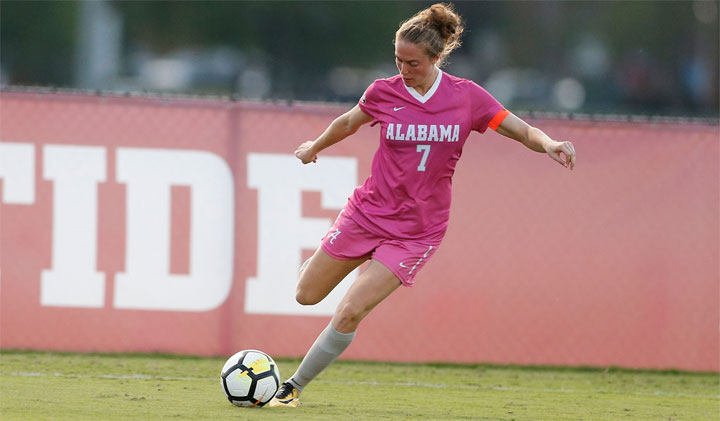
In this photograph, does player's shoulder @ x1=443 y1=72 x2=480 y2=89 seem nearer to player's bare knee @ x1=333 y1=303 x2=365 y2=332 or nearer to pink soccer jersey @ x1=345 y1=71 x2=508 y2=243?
pink soccer jersey @ x1=345 y1=71 x2=508 y2=243

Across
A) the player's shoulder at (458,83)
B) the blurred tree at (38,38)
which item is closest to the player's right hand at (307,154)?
the player's shoulder at (458,83)

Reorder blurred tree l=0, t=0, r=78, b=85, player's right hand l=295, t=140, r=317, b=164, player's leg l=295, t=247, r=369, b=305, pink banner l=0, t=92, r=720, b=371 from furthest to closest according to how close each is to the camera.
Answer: blurred tree l=0, t=0, r=78, b=85
pink banner l=0, t=92, r=720, b=371
player's right hand l=295, t=140, r=317, b=164
player's leg l=295, t=247, r=369, b=305

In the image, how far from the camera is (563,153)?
20.8ft

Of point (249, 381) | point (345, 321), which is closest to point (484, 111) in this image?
point (345, 321)

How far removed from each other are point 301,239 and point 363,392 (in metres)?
1.72

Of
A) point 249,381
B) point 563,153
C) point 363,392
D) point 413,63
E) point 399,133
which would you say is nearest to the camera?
point 563,153

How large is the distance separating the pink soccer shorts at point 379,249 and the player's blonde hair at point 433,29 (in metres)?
1.09

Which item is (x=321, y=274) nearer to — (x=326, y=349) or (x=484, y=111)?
(x=326, y=349)

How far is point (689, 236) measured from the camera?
922cm

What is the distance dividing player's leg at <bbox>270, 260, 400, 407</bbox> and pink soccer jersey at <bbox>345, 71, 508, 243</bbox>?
0.28 metres

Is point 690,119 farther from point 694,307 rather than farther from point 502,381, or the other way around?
point 502,381

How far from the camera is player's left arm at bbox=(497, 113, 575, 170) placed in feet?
20.9

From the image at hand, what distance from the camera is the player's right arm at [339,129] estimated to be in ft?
22.7

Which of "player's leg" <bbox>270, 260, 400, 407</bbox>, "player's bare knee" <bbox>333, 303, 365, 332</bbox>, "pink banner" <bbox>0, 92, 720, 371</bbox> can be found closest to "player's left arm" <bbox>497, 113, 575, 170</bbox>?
"player's leg" <bbox>270, 260, 400, 407</bbox>
